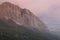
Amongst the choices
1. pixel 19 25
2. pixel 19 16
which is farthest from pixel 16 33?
pixel 19 16

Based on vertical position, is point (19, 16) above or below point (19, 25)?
above

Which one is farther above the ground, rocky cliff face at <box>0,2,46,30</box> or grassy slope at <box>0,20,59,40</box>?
rocky cliff face at <box>0,2,46,30</box>

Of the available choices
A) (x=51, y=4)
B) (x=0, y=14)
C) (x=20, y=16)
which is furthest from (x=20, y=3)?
(x=51, y=4)

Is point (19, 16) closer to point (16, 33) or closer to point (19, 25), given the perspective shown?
point (19, 25)

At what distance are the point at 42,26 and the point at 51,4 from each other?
420mm

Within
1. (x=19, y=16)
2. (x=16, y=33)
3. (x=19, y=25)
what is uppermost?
(x=19, y=16)

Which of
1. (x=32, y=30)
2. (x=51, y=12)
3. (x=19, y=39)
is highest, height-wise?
(x=51, y=12)

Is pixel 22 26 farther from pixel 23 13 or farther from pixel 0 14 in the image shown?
pixel 0 14

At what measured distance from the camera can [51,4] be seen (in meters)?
2.28

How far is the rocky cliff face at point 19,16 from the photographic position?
2143 mm

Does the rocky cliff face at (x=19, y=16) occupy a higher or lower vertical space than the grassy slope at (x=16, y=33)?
higher

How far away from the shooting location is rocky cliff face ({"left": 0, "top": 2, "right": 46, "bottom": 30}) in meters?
2.14

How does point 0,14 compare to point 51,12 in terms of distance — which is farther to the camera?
point 51,12

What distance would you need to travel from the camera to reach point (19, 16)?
2146 millimetres
